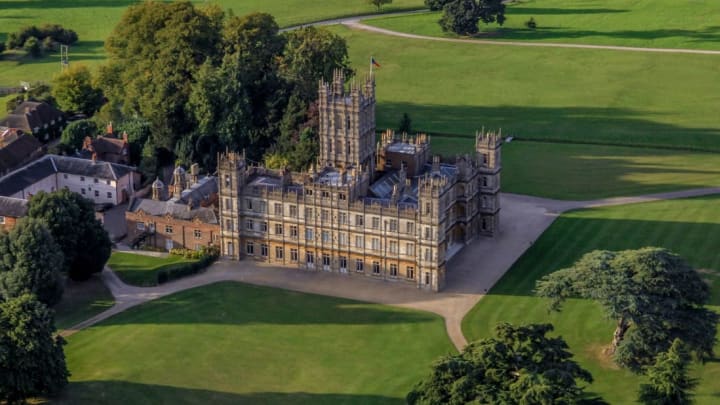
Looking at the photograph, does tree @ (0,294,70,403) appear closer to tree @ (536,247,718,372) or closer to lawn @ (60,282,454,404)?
lawn @ (60,282,454,404)

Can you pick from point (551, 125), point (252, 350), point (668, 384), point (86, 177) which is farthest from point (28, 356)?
point (551, 125)

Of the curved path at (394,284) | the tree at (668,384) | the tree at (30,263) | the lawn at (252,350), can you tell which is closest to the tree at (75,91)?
the curved path at (394,284)

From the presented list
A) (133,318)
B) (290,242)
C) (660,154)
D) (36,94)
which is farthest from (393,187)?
(36,94)

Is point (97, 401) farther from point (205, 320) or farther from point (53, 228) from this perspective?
point (53, 228)

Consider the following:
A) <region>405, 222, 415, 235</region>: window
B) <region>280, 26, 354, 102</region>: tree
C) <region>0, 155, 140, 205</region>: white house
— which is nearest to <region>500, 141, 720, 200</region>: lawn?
<region>280, 26, 354, 102</region>: tree

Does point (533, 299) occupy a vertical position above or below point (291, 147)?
below

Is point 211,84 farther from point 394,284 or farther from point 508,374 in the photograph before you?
point 508,374
